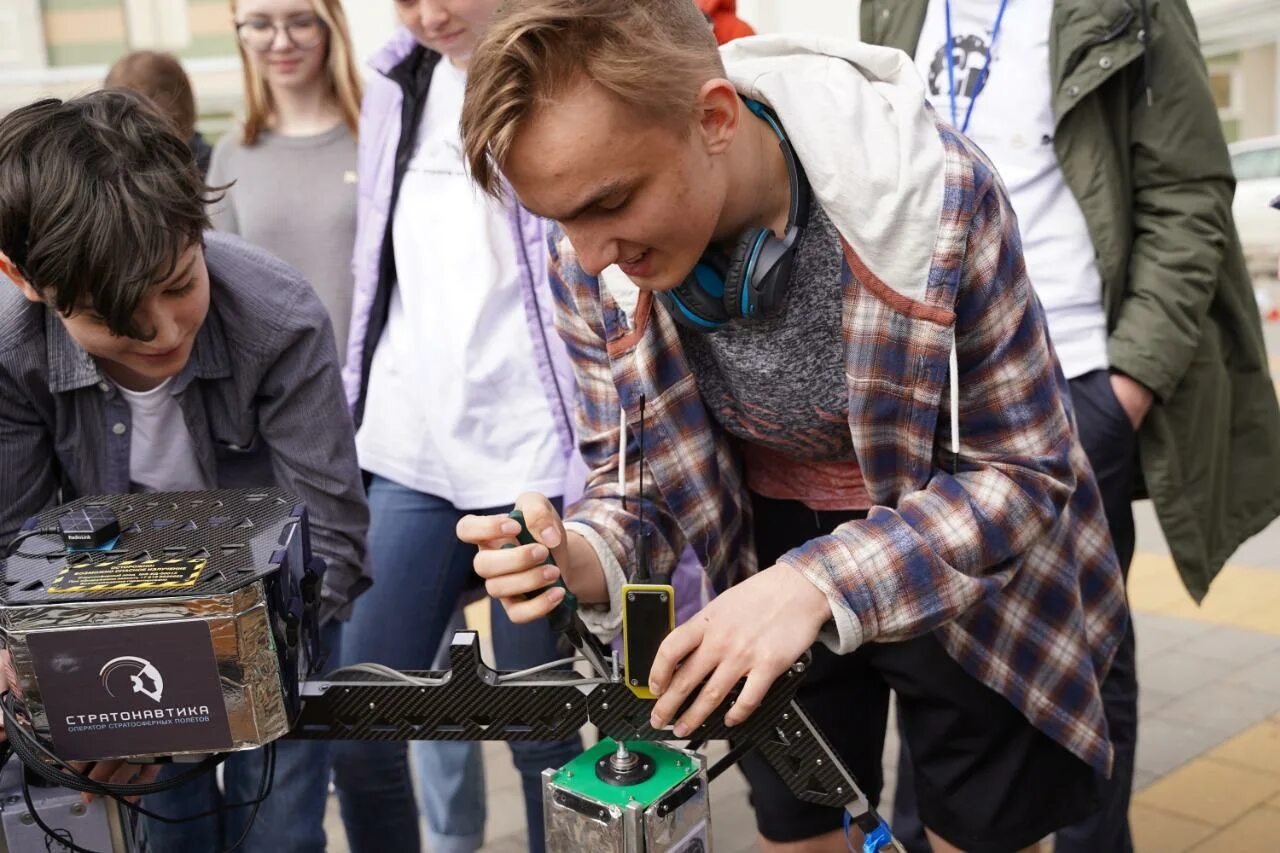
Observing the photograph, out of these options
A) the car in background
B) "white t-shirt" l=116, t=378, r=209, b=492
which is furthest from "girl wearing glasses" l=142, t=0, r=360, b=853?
the car in background

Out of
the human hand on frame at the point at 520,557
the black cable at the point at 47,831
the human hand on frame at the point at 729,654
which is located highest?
the human hand on frame at the point at 520,557

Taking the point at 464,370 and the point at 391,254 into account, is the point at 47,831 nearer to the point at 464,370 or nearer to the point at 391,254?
the point at 464,370

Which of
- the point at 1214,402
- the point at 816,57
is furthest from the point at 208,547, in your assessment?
the point at 1214,402

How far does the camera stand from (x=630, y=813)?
1138mm

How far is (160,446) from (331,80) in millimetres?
1291

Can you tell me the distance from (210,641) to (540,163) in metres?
0.50

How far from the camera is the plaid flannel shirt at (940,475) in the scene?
4.44 ft

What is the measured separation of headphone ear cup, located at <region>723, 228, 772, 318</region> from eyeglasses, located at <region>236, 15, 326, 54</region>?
1696 millimetres

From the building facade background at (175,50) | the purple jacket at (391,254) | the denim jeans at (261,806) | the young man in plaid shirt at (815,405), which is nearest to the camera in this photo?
the young man in plaid shirt at (815,405)

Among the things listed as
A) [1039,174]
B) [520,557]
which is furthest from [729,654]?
[1039,174]

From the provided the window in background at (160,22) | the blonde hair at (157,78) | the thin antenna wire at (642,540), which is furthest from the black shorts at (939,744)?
the window in background at (160,22)

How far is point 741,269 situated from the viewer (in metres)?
1.37

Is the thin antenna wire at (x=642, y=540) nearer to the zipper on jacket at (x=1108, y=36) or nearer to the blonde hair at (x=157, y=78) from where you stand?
the zipper on jacket at (x=1108, y=36)

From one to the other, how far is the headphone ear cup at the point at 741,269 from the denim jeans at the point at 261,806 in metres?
0.85
